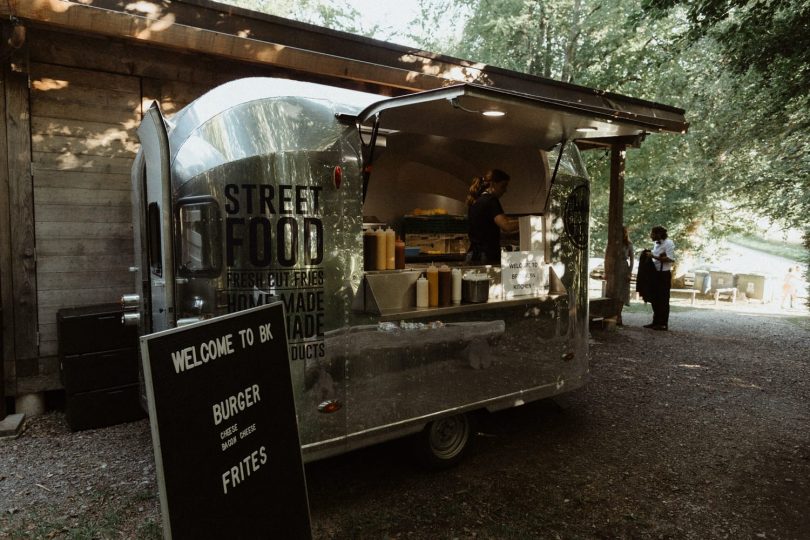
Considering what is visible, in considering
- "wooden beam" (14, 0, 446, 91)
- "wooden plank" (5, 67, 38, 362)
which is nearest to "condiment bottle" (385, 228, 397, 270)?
"wooden beam" (14, 0, 446, 91)

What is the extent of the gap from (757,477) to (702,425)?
1146 millimetres

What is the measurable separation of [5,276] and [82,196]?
3.26ft

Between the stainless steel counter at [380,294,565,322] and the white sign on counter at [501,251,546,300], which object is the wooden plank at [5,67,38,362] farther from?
the white sign on counter at [501,251,546,300]

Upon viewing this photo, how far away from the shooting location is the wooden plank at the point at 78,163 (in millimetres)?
5180

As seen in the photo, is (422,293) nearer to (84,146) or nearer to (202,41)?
(202,41)

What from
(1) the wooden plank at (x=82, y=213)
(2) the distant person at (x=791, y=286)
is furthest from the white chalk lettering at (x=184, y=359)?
(2) the distant person at (x=791, y=286)

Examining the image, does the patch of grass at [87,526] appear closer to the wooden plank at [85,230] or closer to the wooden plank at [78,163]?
the wooden plank at [85,230]

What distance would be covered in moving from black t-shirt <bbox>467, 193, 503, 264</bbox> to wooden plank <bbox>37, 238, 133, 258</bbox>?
350 cm

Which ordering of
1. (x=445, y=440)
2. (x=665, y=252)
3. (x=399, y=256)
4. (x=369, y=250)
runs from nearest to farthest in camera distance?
(x=369, y=250)
(x=399, y=256)
(x=445, y=440)
(x=665, y=252)

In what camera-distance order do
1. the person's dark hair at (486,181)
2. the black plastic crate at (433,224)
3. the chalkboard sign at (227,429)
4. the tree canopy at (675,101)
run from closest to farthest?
the chalkboard sign at (227,429)
the person's dark hair at (486,181)
the black plastic crate at (433,224)
the tree canopy at (675,101)

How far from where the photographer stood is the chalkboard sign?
6.09 ft

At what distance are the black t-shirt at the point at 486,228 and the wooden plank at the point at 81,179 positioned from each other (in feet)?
11.6

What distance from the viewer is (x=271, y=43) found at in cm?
542

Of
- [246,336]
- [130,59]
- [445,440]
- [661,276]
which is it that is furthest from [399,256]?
[661,276]
